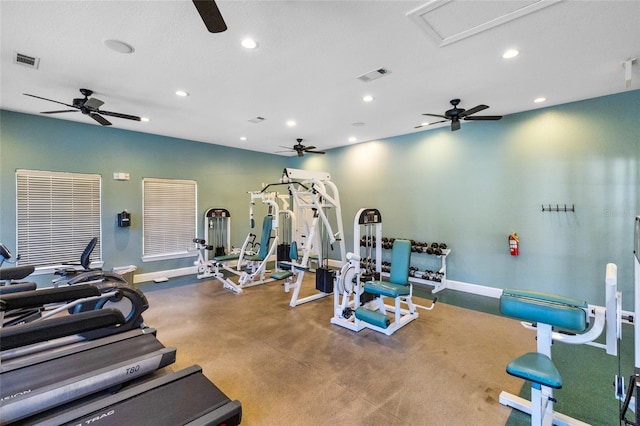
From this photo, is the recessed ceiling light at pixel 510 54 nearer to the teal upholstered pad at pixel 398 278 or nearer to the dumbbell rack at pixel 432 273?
the teal upholstered pad at pixel 398 278

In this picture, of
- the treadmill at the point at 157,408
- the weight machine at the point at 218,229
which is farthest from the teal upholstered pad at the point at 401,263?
the weight machine at the point at 218,229

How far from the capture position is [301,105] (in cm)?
414

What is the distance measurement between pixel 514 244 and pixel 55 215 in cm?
757

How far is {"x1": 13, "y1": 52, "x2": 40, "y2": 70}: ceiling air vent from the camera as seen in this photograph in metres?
2.73

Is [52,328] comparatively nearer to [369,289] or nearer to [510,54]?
[369,289]

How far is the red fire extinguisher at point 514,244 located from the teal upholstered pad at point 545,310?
2.91 meters

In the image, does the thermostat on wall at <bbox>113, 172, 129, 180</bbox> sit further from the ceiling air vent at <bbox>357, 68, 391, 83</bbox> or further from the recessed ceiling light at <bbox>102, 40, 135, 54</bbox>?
the ceiling air vent at <bbox>357, 68, 391, 83</bbox>

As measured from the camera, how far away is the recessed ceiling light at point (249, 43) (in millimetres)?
2471

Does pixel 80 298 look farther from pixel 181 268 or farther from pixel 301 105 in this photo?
pixel 181 268

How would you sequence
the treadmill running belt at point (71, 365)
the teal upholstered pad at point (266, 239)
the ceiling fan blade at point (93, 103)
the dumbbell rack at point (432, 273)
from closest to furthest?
1. the treadmill running belt at point (71, 365)
2. the ceiling fan blade at point (93, 103)
3. the dumbbell rack at point (432, 273)
4. the teal upholstered pad at point (266, 239)

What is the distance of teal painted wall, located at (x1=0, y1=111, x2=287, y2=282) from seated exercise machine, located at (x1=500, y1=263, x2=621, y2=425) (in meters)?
6.15

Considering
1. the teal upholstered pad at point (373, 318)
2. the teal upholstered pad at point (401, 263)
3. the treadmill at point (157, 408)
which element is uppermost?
the teal upholstered pad at point (401, 263)

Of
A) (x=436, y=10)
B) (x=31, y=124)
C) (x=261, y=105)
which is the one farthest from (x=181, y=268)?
(x=436, y=10)

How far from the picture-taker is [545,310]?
1.80m
